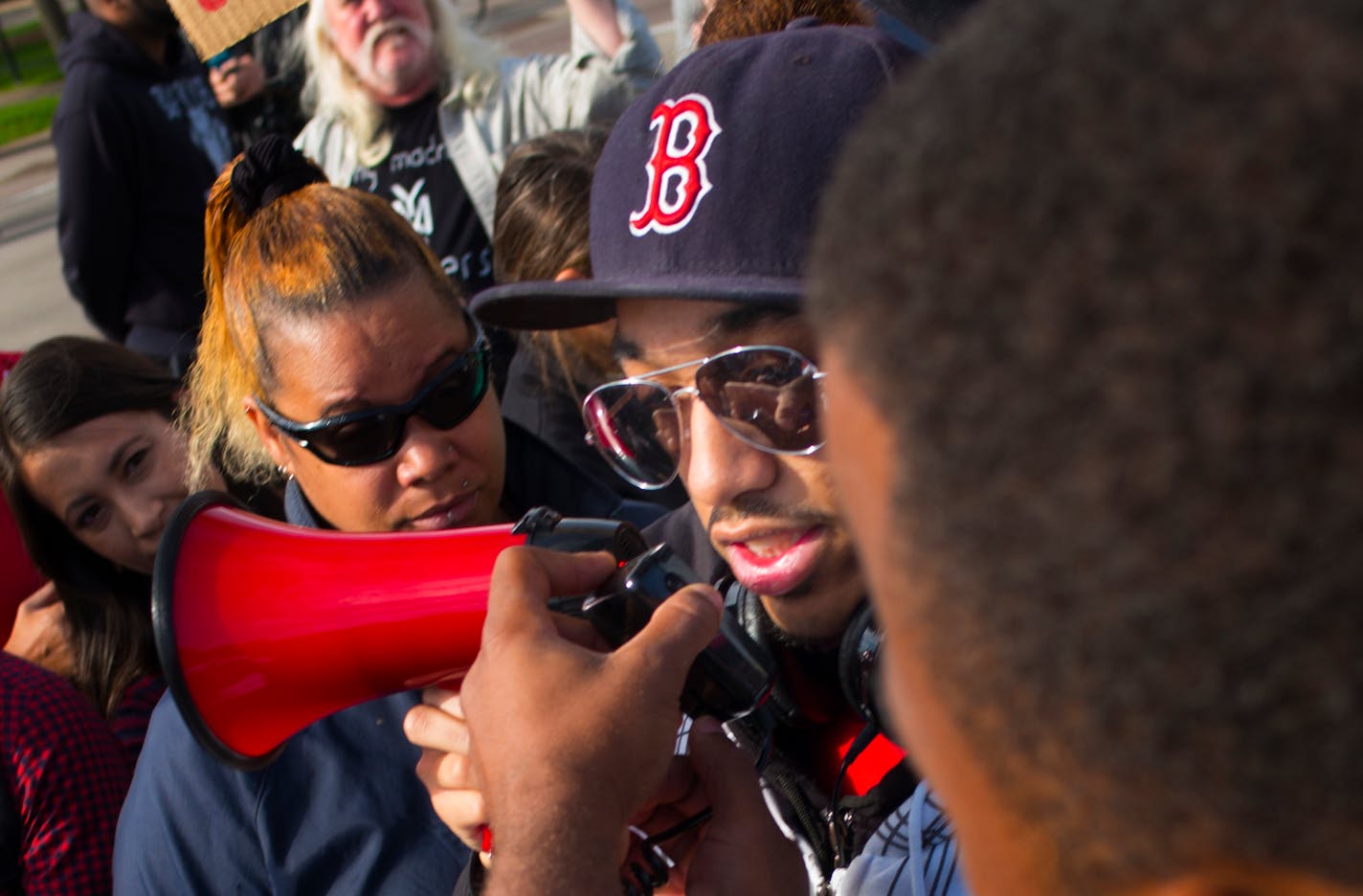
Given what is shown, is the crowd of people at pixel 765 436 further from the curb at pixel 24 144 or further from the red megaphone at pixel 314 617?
the curb at pixel 24 144

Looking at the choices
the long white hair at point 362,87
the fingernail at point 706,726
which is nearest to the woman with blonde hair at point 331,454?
the fingernail at point 706,726

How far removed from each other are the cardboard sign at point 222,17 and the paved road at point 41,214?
6242 mm

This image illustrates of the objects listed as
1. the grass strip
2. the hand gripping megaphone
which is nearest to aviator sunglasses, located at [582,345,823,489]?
the hand gripping megaphone

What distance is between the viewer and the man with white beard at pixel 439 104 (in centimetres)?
414

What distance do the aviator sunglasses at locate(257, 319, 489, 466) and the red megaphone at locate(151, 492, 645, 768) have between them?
1.46 ft

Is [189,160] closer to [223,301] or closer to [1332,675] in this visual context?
[223,301]

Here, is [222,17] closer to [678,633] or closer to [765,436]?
[765,436]

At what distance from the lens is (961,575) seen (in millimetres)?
741

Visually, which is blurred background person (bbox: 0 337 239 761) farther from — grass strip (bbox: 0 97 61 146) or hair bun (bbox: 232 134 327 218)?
grass strip (bbox: 0 97 61 146)

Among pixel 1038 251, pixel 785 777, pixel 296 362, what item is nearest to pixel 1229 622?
pixel 1038 251

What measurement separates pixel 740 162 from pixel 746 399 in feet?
1.15

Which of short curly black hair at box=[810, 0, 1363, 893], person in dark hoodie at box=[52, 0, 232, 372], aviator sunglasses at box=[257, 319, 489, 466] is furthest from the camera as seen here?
person in dark hoodie at box=[52, 0, 232, 372]

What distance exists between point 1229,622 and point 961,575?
0.50 feet

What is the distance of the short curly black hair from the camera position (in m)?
0.62
